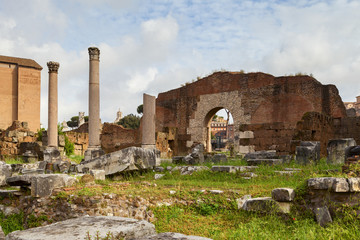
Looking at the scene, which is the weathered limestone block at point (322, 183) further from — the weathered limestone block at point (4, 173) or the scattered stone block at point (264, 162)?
the weathered limestone block at point (4, 173)

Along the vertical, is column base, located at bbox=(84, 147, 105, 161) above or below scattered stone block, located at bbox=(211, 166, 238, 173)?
above

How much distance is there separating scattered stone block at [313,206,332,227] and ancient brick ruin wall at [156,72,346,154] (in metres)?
11.3

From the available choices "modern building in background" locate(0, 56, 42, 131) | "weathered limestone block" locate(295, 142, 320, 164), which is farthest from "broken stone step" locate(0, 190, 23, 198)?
"modern building in background" locate(0, 56, 42, 131)

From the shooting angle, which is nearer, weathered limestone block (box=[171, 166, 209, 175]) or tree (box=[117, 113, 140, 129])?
weathered limestone block (box=[171, 166, 209, 175])

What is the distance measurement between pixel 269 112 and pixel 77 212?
51.0 feet

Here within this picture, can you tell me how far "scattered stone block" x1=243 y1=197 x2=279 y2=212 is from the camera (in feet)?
16.3

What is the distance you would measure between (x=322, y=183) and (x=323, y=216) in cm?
47

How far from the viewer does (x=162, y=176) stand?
389 inches

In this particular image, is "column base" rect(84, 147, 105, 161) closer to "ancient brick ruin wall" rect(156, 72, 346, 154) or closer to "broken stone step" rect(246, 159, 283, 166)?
"broken stone step" rect(246, 159, 283, 166)

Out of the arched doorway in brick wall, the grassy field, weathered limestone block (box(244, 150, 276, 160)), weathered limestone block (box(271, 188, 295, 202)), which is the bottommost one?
the grassy field

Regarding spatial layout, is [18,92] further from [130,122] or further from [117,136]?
[130,122]

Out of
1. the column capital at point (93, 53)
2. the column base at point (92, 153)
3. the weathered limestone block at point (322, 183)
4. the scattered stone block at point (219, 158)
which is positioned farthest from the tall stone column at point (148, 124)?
the weathered limestone block at point (322, 183)

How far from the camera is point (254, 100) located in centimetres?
1989

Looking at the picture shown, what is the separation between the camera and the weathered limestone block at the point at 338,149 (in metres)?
9.77
